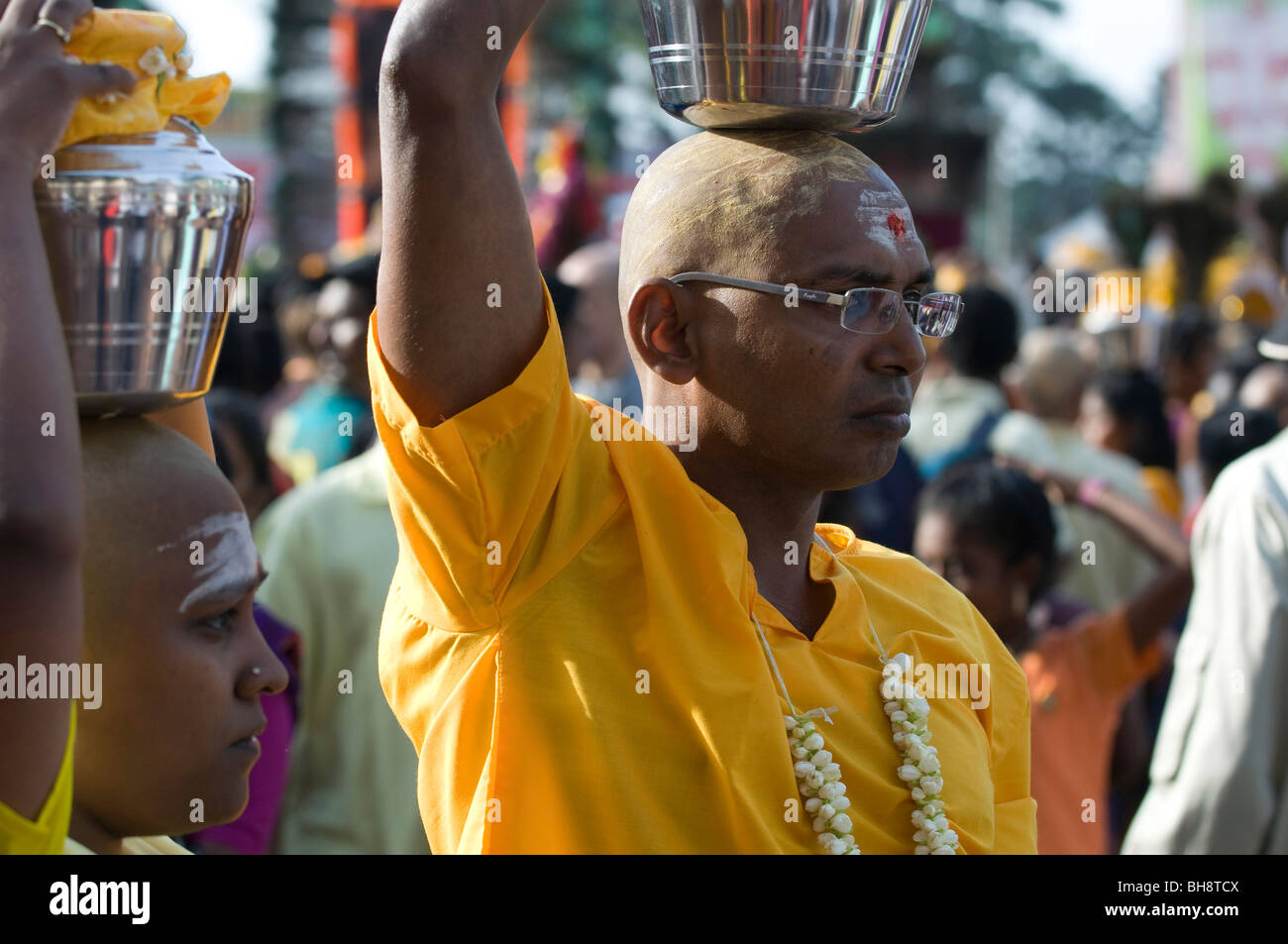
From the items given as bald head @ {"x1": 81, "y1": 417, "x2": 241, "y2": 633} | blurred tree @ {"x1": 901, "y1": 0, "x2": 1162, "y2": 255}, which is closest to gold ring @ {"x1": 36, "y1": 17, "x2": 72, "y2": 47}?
bald head @ {"x1": 81, "y1": 417, "x2": 241, "y2": 633}

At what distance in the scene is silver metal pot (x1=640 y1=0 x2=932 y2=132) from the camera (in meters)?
2.34

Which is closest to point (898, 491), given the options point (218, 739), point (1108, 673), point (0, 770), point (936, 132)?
point (1108, 673)

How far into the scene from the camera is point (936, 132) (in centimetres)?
2984

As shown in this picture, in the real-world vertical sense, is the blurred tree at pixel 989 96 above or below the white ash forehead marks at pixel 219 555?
above

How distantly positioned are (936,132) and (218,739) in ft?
95.5

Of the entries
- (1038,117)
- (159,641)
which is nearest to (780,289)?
(159,641)

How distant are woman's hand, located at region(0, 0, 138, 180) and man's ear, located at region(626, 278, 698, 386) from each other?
92cm

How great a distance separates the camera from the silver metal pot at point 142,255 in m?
1.87

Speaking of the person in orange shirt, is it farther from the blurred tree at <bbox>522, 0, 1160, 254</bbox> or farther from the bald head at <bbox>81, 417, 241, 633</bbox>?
the blurred tree at <bbox>522, 0, 1160, 254</bbox>

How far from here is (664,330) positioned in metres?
2.49

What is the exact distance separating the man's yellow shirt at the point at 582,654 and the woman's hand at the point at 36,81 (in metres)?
0.52

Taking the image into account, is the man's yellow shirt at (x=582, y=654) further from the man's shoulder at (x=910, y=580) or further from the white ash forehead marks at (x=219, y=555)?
the man's shoulder at (x=910, y=580)

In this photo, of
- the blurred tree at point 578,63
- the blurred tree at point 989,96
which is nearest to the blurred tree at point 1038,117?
the blurred tree at point 989,96

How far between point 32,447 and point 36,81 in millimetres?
404
